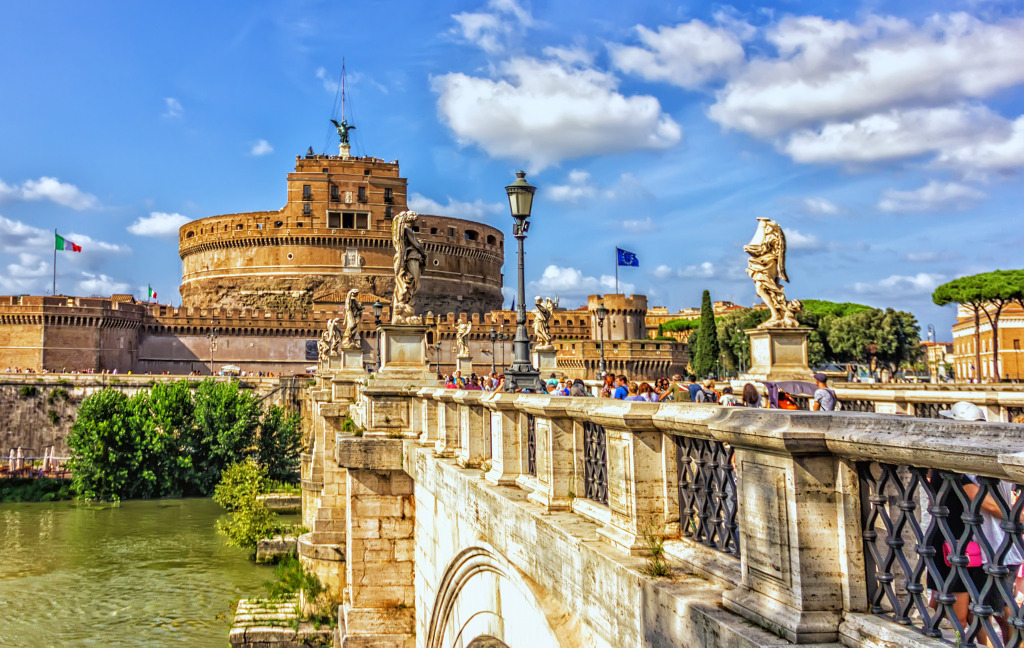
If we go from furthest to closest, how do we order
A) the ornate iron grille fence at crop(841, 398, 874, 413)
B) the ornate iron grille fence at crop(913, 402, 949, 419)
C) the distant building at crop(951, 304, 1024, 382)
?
the distant building at crop(951, 304, 1024, 382), the ornate iron grille fence at crop(841, 398, 874, 413), the ornate iron grille fence at crop(913, 402, 949, 419)

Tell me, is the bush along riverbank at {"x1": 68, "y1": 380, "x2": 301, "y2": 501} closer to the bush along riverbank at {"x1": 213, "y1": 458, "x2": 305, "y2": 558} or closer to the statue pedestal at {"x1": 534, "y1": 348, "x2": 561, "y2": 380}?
Result: the bush along riverbank at {"x1": 213, "y1": 458, "x2": 305, "y2": 558}

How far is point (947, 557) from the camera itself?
2707mm

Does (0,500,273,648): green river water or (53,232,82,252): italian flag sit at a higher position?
(53,232,82,252): italian flag

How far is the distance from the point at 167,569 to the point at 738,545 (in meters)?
26.2

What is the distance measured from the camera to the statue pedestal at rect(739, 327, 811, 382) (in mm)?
13094

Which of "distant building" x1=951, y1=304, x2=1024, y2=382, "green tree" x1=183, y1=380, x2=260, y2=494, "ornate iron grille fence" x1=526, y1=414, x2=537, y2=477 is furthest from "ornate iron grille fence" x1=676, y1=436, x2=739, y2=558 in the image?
→ "distant building" x1=951, y1=304, x2=1024, y2=382

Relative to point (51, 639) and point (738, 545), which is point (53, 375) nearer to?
point (51, 639)

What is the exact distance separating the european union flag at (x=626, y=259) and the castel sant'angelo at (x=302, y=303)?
12893 millimetres

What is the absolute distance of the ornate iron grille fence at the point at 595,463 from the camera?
16.8 feet

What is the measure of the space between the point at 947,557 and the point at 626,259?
43.6 metres

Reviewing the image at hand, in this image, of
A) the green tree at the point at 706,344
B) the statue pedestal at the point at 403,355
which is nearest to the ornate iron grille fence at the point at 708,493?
the statue pedestal at the point at 403,355

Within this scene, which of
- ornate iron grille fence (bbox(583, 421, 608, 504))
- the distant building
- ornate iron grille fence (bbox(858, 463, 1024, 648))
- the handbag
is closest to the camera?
ornate iron grille fence (bbox(858, 463, 1024, 648))

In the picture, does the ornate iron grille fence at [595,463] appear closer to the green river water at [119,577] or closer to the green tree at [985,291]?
the green river water at [119,577]

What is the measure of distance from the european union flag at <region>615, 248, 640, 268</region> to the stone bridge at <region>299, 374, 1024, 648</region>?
125 feet
